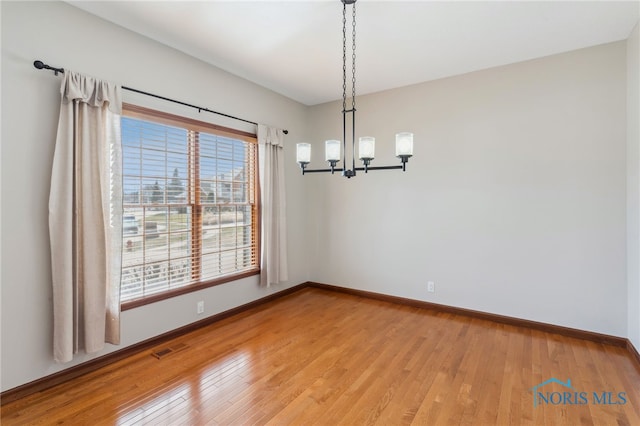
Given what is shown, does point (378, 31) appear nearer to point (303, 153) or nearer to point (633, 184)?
point (303, 153)

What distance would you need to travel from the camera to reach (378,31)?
2838 millimetres

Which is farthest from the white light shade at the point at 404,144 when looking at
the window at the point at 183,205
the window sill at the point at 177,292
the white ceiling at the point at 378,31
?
the window sill at the point at 177,292

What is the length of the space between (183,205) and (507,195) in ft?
12.0

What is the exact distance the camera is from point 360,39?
297cm

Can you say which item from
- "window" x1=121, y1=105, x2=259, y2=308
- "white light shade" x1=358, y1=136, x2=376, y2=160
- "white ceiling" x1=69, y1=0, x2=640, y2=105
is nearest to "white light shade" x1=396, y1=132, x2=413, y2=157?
"white light shade" x1=358, y1=136, x2=376, y2=160

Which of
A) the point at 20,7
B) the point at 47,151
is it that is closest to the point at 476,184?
the point at 47,151

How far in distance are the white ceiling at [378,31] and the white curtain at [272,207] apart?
2.94ft

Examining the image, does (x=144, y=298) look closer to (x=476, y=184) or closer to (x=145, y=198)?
(x=145, y=198)

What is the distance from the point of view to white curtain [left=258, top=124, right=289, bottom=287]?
Answer: 410 centimetres

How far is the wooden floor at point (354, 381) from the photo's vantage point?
2029mm

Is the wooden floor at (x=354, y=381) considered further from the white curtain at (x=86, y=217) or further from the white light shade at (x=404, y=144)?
the white light shade at (x=404, y=144)

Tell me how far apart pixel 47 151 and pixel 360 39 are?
2832mm

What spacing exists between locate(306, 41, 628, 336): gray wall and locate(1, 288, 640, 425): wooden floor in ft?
1.81

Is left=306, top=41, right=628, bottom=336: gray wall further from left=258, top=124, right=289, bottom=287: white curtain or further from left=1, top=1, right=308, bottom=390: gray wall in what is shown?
left=1, top=1, right=308, bottom=390: gray wall
